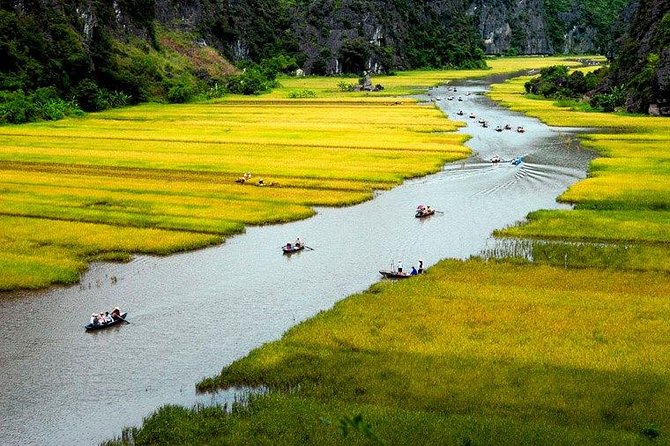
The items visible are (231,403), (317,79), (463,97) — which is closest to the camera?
(231,403)

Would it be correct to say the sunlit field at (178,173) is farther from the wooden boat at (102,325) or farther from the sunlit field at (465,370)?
the sunlit field at (465,370)

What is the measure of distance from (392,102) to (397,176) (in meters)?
64.4

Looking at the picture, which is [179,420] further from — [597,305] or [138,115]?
[138,115]

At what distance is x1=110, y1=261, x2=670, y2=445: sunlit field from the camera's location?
17875mm

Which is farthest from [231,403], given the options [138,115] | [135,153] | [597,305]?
[138,115]

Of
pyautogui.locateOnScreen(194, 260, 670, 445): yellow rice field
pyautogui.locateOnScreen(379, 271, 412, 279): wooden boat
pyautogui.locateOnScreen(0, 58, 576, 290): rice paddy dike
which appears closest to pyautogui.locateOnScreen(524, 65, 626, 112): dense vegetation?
pyautogui.locateOnScreen(0, 58, 576, 290): rice paddy dike

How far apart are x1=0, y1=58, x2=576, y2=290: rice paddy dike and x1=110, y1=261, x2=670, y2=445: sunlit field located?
40.2 ft

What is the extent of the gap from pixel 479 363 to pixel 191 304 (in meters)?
10.8

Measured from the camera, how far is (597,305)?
1037 inches

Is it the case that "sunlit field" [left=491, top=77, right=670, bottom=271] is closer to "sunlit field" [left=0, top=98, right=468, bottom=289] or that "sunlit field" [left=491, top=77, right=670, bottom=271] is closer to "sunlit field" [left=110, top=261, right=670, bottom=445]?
"sunlit field" [left=110, top=261, right=670, bottom=445]

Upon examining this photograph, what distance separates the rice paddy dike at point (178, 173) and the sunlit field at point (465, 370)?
40.2 feet

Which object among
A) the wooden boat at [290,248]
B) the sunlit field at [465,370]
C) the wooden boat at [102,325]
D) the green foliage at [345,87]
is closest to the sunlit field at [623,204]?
the sunlit field at [465,370]

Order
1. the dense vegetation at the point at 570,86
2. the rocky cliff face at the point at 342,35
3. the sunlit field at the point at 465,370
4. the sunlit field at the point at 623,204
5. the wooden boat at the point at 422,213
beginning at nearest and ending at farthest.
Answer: the sunlit field at the point at 465,370 → the sunlit field at the point at 623,204 → the wooden boat at the point at 422,213 → the dense vegetation at the point at 570,86 → the rocky cliff face at the point at 342,35

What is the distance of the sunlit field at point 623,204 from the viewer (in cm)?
3484
